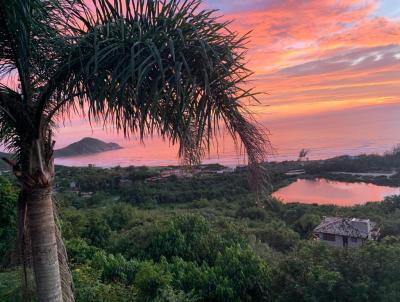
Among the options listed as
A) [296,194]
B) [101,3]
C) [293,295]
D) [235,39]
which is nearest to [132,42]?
[101,3]

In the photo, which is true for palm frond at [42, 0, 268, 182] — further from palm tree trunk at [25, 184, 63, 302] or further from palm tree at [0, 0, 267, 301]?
palm tree trunk at [25, 184, 63, 302]

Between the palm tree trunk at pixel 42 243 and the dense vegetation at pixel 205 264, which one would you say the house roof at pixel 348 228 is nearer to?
the dense vegetation at pixel 205 264

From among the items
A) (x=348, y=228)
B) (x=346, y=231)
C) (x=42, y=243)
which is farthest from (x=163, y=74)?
(x=348, y=228)

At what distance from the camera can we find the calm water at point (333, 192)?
2914 cm

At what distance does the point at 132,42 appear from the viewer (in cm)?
257

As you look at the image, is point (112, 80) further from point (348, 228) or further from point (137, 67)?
A: point (348, 228)

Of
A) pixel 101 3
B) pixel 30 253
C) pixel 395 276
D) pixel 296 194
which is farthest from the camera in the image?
pixel 296 194

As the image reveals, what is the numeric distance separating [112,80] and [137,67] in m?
0.22

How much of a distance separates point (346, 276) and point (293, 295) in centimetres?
105

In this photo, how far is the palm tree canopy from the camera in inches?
97.0

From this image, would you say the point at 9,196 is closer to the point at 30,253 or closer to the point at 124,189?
the point at 30,253

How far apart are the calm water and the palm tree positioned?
85.3ft

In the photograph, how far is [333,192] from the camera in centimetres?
3109

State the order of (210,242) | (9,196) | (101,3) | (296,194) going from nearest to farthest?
1. (101,3)
2. (9,196)
3. (210,242)
4. (296,194)
